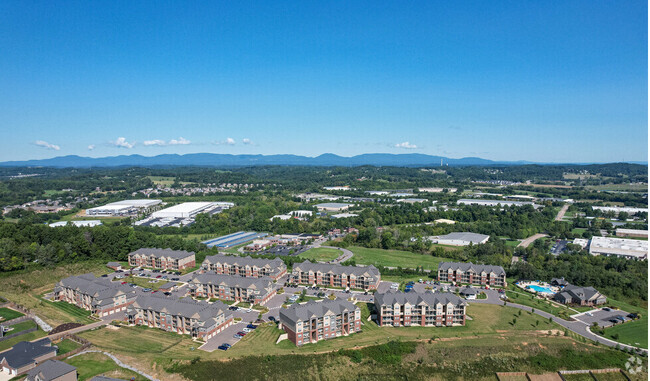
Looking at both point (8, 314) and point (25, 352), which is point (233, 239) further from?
point (25, 352)

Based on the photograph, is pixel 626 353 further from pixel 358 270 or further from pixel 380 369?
pixel 358 270

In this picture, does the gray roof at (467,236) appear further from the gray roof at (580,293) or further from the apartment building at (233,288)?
the apartment building at (233,288)

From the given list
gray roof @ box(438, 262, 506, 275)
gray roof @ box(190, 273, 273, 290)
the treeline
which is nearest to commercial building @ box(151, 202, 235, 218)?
the treeline

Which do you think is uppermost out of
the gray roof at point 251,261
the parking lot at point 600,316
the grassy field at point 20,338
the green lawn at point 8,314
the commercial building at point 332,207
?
the commercial building at point 332,207

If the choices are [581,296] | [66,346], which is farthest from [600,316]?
[66,346]

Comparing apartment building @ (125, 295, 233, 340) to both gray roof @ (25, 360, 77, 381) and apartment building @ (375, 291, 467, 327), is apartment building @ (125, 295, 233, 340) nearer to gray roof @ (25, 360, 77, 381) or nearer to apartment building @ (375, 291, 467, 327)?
gray roof @ (25, 360, 77, 381)

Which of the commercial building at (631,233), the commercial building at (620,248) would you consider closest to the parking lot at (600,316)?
the commercial building at (620,248)

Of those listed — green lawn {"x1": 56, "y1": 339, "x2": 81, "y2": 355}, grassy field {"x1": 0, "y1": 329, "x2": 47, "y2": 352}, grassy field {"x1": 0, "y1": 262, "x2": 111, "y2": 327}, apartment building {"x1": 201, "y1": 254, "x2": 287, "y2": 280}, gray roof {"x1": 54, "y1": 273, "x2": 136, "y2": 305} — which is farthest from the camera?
apartment building {"x1": 201, "y1": 254, "x2": 287, "y2": 280}

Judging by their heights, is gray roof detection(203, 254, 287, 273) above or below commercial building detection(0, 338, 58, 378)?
above
